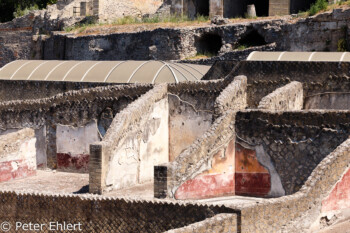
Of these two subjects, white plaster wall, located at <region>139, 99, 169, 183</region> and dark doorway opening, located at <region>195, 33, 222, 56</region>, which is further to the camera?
dark doorway opening, located at <region>195, 33, 222, 56</region>

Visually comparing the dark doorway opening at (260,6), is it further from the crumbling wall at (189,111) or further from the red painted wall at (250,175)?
the red painted wall at (250,175)

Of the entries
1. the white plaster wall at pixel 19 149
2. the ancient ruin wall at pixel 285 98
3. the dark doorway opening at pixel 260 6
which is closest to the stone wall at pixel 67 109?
the white plaster wall at pixel 19 149

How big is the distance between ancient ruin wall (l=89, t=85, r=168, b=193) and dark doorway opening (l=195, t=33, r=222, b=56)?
36.3 feet

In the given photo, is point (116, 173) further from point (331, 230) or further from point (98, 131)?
point (331, 230)

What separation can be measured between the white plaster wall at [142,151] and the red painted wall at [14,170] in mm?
3222

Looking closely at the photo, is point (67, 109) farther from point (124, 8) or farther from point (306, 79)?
point (124, 8)

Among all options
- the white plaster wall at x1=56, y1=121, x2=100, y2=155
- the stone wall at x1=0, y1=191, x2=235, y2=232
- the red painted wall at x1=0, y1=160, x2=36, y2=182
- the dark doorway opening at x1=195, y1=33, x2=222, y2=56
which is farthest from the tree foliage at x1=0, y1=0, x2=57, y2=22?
the stone wall at x1=0, y1=191, x2=235, y2=232

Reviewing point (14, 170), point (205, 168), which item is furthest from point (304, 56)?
point (14, 170)

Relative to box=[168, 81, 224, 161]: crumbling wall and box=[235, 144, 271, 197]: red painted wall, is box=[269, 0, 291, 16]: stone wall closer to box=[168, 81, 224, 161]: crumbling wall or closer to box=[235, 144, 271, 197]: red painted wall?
box=[168, 81, 224, 161]: crumbling wall

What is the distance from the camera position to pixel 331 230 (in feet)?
51.1

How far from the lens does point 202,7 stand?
37.5 meters

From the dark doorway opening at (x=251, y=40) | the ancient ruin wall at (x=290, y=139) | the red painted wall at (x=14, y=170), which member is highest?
the dark doorway opening at (x=251, y=40)

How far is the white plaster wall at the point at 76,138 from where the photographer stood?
22266 millimetres

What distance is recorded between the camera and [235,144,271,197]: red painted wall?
18719 mm
